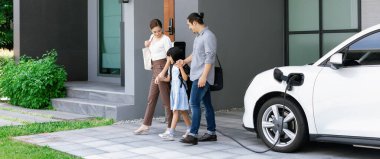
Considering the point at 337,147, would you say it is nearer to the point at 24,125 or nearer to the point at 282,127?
the point at 282,127

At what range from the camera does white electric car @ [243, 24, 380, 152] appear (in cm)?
631

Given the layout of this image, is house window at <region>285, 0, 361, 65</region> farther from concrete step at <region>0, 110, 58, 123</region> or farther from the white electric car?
concrete step at <region>0, 110, 58, 123</region>

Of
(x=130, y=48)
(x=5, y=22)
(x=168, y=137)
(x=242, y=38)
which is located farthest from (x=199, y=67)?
(x=5, y=22)

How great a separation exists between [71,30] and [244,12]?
509 cm

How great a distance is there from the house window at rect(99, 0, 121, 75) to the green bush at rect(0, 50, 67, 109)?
1.62 meters

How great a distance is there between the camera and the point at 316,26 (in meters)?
12.3

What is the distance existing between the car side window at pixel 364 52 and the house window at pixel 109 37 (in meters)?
8.16

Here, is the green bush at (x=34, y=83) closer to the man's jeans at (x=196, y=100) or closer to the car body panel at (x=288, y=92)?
the man's jeans at (x=196, y=100)

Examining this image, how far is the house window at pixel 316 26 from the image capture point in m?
11.7

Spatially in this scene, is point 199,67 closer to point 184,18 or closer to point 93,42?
point 184,18

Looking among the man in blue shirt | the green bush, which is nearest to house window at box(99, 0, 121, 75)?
the green bush

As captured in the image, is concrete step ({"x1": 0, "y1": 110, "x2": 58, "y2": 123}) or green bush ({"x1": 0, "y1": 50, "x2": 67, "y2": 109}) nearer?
concrete step ({"x1": 0, "y1": 110, "x2": 58, "y2": 123})

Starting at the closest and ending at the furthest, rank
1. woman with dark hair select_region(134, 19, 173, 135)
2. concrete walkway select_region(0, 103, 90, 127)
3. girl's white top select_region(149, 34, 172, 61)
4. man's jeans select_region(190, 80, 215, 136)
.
Answer: man's jeans select_region(190, 80, 215, 136) < woman with dark hair select_region(134, 19, 173, 135) < girl's white top select_region(149, 34, 172, 61) < concrete walkway select_region(0, 103, 90, 127)

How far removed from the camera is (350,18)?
38.2ft
